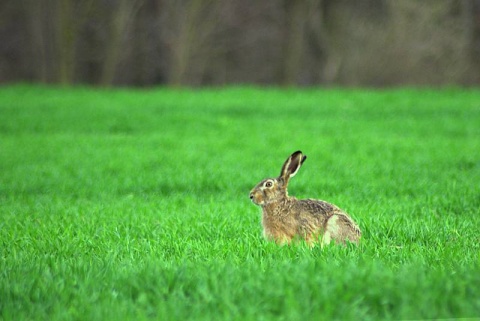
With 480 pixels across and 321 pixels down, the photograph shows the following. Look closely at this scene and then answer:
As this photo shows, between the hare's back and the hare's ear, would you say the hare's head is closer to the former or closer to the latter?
the hare's ear

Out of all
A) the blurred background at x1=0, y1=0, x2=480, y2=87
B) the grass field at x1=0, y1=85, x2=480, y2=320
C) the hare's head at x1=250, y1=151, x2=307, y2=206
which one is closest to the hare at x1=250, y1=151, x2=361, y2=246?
the hare's head at x1=250, y1=151, x2=307, y2=206

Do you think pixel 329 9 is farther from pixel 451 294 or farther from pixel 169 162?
pixel 451 294

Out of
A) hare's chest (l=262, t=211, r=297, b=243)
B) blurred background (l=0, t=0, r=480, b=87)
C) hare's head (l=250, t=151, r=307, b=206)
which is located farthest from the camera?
blurred background (l=0, t=0, r=480, b=87)

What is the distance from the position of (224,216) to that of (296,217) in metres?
1.49

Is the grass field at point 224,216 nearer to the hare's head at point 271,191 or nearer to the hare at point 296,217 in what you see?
the hare at point 296,217

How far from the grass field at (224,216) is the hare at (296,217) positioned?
0.18 m

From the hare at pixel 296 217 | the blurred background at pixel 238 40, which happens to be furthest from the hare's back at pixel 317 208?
the blurred background at pixel 238 40

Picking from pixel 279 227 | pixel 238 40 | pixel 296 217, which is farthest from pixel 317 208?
pixel 238 40

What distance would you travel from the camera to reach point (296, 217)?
5.24 m

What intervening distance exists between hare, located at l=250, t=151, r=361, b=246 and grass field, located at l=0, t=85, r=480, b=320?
182mm

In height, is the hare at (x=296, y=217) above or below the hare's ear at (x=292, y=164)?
below

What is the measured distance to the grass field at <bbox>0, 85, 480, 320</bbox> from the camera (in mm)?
3822

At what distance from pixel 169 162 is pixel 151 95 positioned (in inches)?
466

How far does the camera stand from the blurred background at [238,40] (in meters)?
32.4
